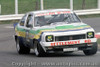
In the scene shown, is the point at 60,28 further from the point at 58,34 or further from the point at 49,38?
the point at 49,38

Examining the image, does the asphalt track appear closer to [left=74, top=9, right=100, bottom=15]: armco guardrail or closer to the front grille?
the front grille

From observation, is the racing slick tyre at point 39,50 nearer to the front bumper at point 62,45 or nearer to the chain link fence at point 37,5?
the front bumper at point 62,45

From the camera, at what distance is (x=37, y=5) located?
32406 millimetres

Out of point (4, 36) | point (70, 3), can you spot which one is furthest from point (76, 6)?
Answer: point (4, 36)

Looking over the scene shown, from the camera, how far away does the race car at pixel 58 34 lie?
1266 centimetres

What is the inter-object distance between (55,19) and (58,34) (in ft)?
4.85

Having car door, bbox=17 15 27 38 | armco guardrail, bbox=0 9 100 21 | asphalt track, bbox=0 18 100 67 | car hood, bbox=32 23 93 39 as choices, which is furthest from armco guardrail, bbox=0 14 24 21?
car hood, bbox=32 23 93 39

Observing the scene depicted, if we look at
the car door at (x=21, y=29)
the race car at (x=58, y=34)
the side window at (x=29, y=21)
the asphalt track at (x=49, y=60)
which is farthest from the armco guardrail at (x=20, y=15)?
the race car at (x=58, y=34)

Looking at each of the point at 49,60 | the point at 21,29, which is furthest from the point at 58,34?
the point at 21,29

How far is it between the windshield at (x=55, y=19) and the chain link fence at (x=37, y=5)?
1737 cm

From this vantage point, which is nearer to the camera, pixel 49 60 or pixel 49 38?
pixel 49 60

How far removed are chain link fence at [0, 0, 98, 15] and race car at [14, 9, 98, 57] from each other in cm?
1733

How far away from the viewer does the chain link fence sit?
31547 mm

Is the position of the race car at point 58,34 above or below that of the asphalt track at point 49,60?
above
